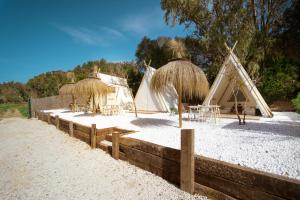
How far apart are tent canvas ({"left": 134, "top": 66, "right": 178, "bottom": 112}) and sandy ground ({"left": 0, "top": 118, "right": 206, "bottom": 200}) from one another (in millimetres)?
7305

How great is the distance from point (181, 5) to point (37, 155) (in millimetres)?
11532

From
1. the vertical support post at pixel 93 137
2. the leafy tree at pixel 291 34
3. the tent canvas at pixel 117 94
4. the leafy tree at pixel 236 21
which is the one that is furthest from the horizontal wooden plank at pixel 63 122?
the leafy tree at pixel 291 34

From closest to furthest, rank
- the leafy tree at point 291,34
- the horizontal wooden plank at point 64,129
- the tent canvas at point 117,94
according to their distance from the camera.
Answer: the horizontal wooden plank at point 64,129 < the leafy tree at point 291,34 < the tent canvas at point 117,94

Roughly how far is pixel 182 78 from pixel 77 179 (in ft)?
12.5

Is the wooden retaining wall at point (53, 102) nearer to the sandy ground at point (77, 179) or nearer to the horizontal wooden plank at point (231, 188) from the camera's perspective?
the sandy ground at point (77, 179)

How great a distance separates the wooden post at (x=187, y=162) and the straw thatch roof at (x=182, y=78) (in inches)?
125

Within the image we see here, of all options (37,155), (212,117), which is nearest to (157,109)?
(212,117)

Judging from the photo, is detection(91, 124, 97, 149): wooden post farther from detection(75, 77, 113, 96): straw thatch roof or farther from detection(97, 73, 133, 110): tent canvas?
detection(97, 73, 133, 110): tent canvas

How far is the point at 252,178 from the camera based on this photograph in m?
1.75

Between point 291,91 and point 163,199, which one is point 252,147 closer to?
point 163,199

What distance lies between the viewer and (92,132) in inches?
186

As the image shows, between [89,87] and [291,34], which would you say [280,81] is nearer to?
[291,34]

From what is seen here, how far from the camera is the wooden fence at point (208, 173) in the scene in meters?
1.61

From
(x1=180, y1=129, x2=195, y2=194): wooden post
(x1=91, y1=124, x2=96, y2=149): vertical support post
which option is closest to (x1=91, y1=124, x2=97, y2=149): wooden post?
(x1=91, y1=124, x2=96, y2=149): vertical support post
